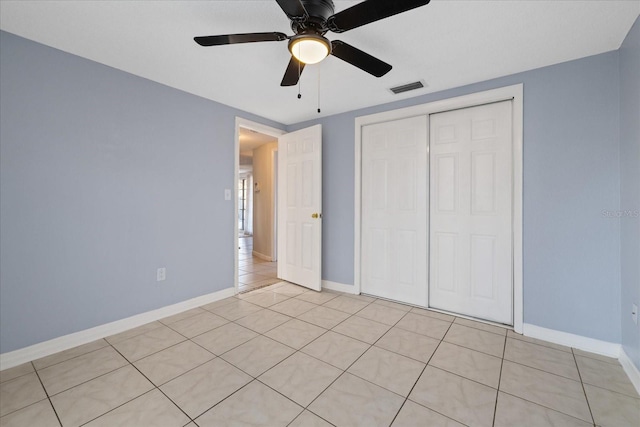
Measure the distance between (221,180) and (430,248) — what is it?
8.41ft

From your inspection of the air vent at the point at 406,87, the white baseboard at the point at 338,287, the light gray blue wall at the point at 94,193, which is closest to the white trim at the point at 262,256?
the white baseboard at the point at 338,287

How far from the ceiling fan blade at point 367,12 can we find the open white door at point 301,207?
2.07m

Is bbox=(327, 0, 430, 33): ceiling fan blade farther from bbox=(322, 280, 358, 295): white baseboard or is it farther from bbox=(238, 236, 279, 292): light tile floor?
bbox=(238, 236, 279, 292): light tile floor

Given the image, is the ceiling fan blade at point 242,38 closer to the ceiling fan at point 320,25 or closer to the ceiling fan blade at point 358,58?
the ceiling fan at point 320,25

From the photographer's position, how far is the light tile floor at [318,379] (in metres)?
1.46

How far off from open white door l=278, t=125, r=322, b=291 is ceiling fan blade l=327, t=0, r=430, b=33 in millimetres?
2073

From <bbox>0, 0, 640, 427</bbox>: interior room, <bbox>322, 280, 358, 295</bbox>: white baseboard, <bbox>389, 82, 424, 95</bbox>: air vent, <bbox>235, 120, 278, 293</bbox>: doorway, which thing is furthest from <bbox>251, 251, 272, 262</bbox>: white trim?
<bbox>389, 82, 424, 95</bbox>: air vent

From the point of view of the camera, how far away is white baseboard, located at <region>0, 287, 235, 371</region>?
191cm

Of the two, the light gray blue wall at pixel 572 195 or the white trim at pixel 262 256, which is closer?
the light gray blue wall at pixel 572 195

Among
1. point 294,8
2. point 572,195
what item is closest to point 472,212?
point 572,195

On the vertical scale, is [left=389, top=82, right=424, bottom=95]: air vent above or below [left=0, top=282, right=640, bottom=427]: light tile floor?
above

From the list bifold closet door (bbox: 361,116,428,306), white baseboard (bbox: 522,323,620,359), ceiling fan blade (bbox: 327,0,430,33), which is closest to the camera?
ceiling fan blade (bbox: 327,0,430,33)

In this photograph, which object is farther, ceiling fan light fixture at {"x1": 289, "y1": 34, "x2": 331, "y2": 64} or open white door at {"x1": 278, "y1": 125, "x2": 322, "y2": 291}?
open white door at {"x1": 278, "y1": 125, "x2": 322, "y2": 291}

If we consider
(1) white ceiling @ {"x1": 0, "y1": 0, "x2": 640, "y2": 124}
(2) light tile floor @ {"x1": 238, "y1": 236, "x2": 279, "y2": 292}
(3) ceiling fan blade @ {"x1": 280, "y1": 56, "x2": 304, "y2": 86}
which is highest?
(1) white ceiling @ {"x1": 0, "y1": 0, "x2": 640, "y2": 124}
